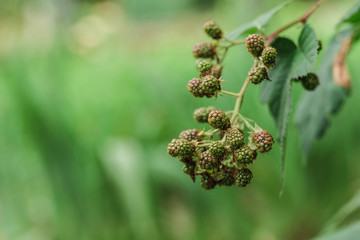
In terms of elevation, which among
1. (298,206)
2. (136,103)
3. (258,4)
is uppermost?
(258,4)

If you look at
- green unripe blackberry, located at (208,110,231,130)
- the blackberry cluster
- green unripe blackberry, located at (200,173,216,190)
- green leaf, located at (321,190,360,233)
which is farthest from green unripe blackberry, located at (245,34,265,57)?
green leaf, located at (321,190,360,233)

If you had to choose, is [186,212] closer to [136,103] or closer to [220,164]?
[136,103]

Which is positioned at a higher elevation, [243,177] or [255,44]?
[255,44]

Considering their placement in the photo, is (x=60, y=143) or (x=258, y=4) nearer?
(x=60, y=143)

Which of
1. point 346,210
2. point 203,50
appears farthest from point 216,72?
point 346,210

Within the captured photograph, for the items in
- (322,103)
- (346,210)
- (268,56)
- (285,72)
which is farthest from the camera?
(346,210)

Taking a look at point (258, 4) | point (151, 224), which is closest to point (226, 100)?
point (151, 224)

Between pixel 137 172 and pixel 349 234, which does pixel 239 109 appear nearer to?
pixel 349 234
